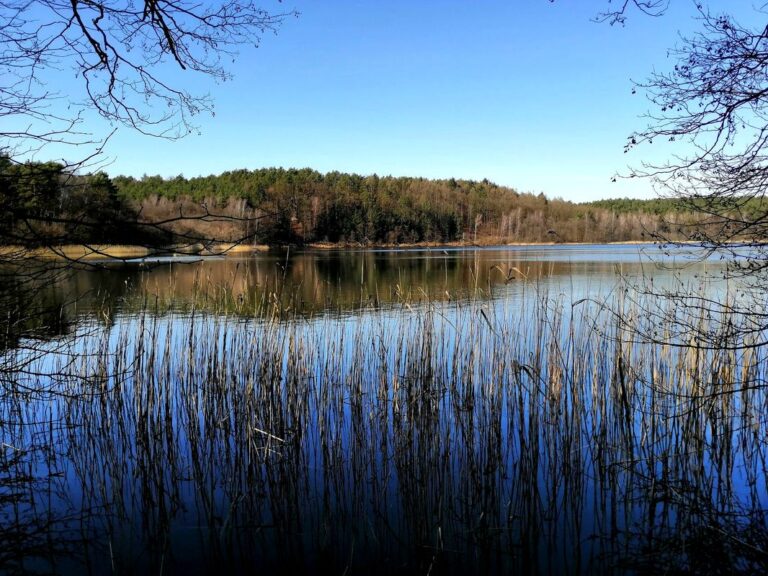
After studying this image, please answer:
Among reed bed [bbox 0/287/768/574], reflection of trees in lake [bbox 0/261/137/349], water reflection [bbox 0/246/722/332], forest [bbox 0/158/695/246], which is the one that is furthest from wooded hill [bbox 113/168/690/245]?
reed bed [bbox 0/287/768/574]

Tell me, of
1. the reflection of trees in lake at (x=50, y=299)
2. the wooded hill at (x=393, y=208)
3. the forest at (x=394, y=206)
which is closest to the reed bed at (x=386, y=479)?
Answer: the reflection of trees in lake at (x=50, y=299)

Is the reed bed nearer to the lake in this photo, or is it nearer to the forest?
the lake

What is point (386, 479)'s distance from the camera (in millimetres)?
4043

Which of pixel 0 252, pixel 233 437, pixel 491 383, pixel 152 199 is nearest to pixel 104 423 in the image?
pixel 233 437

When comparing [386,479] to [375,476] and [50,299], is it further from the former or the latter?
[50,299]

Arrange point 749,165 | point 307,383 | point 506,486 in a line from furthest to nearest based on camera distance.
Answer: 1. point 307,383
2. point 506,486
3. point 749,165

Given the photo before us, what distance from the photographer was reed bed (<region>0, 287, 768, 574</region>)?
3.20 metres

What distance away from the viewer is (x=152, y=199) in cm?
5744

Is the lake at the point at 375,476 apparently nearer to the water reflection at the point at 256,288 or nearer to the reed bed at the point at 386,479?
the reed bed at the point at 386,479

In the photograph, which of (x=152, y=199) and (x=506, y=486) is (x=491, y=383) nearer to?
(x=506, y=486)

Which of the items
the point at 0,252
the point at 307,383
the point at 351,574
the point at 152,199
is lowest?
the point at 351,574

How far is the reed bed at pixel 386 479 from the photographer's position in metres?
3.20

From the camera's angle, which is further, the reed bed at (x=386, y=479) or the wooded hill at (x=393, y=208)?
the wooded hill at (x=393, y=208)

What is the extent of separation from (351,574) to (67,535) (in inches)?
76.3
